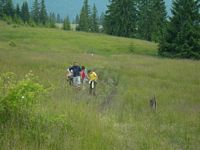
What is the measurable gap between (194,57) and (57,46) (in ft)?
55.9

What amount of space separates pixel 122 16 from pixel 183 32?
28374 mm

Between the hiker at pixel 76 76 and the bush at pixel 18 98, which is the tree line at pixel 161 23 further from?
the bush at pixel 18 98

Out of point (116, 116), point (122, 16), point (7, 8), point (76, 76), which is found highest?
point (7, 8)

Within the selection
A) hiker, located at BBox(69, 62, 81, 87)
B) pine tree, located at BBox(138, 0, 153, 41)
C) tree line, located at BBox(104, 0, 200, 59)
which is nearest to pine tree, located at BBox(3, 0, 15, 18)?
tree line, located at BBox(104, 0, 200, 59)

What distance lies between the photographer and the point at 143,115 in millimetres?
14156

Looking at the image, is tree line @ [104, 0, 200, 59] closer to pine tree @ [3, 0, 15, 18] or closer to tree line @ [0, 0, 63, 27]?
tree line @ [0, 0, 63, 27]

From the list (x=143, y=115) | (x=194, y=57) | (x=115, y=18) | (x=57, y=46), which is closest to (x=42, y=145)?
(x=143, y=115)

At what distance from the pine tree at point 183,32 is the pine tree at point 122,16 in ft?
83.5

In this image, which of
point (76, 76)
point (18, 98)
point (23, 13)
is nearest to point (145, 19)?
point (23, 13)

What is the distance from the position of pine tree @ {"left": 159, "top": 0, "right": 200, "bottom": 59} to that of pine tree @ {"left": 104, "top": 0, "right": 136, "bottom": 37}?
2545 centimetres

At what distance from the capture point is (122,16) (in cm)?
7531

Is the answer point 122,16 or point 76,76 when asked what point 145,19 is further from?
point 76,76

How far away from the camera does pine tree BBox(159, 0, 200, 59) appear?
47812mm

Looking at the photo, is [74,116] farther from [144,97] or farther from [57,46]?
[57,46]
